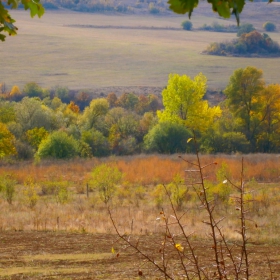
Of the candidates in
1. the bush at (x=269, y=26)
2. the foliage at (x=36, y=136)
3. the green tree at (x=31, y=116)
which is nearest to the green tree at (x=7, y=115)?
the green tree at (x=31, y=116)

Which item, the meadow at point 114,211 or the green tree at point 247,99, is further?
the green tree at point 247,99

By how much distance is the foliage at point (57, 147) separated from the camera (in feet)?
115

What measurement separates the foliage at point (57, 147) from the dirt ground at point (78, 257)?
2038cm

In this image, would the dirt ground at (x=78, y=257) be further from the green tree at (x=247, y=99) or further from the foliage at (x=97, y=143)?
the green tree at (x=247, y=99)

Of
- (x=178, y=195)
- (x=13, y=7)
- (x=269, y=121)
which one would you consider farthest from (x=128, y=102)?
(x=13, y=7)

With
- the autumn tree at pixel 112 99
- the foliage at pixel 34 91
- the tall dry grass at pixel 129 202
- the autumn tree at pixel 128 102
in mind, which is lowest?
the foliage at pixel 34 91

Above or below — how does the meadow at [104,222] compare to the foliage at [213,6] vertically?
below

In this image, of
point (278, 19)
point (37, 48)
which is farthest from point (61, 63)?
point (278, 19)

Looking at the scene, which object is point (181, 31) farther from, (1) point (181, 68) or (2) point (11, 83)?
(2) point (11, 83)

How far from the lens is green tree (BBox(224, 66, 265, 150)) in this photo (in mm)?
40812

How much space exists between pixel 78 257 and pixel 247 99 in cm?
3126

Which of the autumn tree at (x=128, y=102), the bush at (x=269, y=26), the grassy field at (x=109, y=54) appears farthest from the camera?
the bush at (x=269, y=26)

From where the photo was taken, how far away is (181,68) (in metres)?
96.1

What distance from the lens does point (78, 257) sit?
37.9ft
